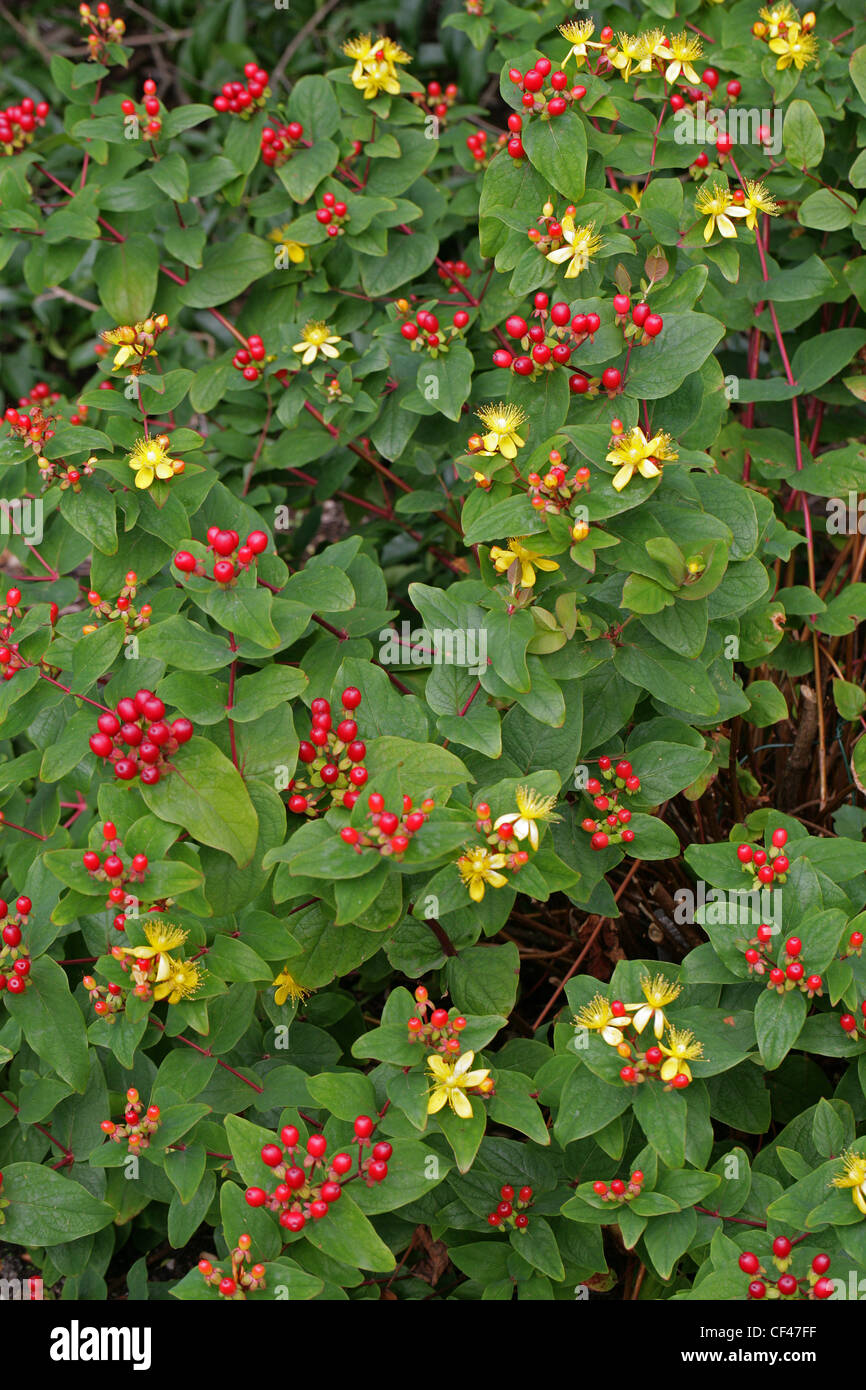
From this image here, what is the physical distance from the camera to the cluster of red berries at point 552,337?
1.70m

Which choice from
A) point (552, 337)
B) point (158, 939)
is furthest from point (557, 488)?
point (158, 939)

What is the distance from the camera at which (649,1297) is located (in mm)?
1896

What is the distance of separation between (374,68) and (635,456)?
1203 mm

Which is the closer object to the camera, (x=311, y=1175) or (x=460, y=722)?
(x=311, y=1175)

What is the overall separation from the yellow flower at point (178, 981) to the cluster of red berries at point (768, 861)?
30.9 inches

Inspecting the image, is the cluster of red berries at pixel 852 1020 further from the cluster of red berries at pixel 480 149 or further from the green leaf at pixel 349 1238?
the cluster of red berries at pixel 480 149

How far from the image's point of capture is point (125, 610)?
1.89 m

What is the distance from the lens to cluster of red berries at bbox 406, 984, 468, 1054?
1.57 meters

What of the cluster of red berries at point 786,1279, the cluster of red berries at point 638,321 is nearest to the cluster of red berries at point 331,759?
the cluster of red berries at point 638,321

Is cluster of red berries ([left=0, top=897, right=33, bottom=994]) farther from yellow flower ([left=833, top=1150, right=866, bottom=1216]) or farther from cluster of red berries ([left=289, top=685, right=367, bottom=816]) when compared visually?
yellow flower ([left=833, top=1150, right=866, bottom=1216])

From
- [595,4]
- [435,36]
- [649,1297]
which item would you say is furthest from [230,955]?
[435,36]

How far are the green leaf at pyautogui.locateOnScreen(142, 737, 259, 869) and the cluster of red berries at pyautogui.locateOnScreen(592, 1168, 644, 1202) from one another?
654mm

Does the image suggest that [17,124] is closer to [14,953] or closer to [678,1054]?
[14,953]

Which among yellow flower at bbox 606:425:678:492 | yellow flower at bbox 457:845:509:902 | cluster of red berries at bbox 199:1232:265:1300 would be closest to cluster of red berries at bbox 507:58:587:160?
yellow flower at bbox 606:425:678:492
